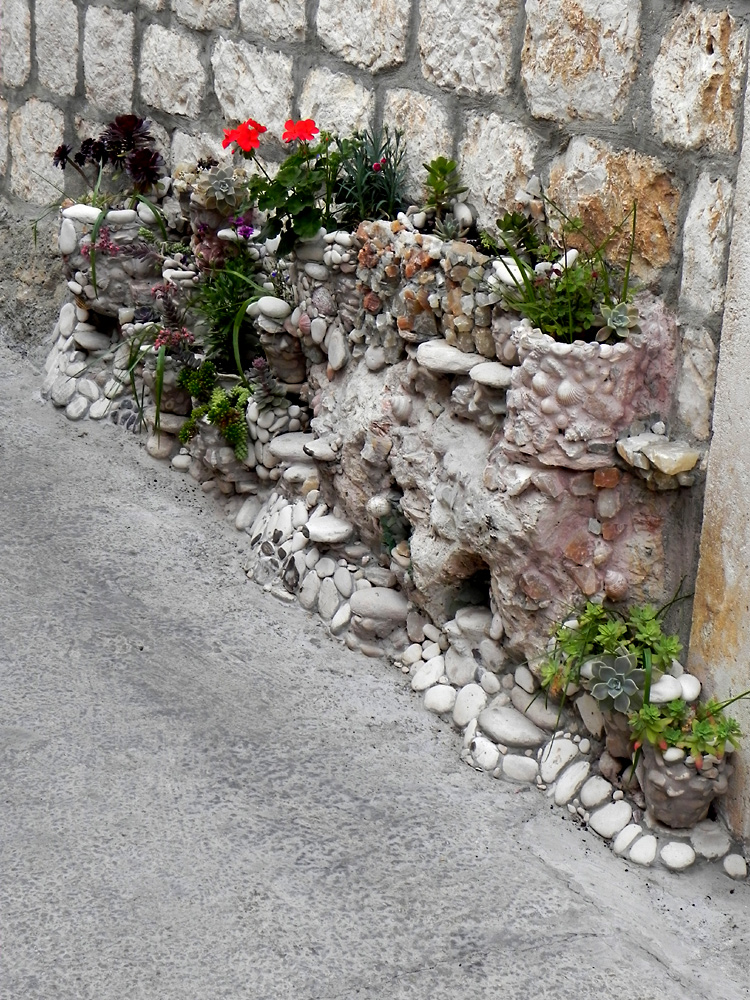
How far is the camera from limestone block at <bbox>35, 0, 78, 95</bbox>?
15.8 feet

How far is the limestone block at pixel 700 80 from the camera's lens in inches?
101

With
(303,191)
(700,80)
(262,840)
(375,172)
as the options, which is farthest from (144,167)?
(262,840)

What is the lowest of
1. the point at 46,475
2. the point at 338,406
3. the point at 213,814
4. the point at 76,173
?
the point at 213,814

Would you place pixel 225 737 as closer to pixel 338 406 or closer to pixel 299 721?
pixel 299 721

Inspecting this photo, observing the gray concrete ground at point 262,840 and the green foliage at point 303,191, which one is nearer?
the gray concrete ground at point 262,840

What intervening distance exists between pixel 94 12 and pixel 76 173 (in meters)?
0.60

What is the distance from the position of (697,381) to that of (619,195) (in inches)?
18.6

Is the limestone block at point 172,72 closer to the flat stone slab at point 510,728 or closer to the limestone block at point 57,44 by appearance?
the limestone block at point 57,44

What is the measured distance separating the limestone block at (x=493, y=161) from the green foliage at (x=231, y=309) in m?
0.92

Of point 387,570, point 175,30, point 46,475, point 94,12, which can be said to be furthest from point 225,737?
point 94,12

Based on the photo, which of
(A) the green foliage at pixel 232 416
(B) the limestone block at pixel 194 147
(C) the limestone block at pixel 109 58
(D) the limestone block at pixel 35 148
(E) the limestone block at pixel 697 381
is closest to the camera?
(E) the limestone block at pixel 697 381

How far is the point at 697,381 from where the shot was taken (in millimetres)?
2766

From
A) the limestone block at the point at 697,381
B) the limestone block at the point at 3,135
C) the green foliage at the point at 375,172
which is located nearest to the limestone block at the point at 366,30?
the green foliage at the point at 375,172

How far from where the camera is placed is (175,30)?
4.37 metres
